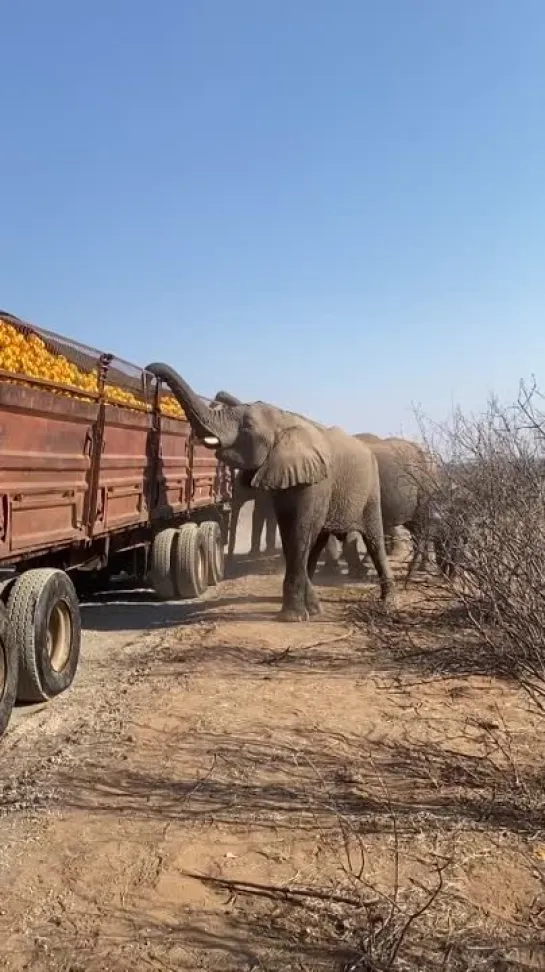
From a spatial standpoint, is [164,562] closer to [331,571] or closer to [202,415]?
[202,415]

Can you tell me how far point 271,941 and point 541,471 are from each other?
191 inches

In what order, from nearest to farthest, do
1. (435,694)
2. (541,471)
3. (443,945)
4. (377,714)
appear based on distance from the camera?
1. (443,945)
2. (377,714)
3. (435,694)
4. (541,471)

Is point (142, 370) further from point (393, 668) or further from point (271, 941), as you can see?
point (271, 941)

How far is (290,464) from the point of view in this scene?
941 centimetres

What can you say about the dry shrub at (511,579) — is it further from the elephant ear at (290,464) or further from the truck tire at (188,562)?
the truck tire at (188,562)

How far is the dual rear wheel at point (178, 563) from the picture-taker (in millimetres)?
10953

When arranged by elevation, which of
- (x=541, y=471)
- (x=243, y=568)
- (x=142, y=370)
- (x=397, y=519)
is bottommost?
(x=243, y=568)

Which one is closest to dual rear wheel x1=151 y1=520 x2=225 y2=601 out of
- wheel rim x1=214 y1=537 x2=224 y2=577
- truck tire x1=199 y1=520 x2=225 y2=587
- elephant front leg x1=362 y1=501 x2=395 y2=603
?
truck tire x1=199 y1=520 x2=225 y2=587

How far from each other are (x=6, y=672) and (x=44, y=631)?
76cm

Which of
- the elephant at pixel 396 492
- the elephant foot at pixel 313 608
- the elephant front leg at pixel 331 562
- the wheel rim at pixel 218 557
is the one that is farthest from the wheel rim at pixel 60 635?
the elephant front leg at pixel 331 562

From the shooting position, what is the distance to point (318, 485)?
9.87 metres

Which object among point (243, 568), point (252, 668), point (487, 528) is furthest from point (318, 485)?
point (243, 568)

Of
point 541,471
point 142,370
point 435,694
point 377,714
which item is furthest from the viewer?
point 142,370

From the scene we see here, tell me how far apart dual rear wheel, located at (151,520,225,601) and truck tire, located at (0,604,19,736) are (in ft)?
18.5
